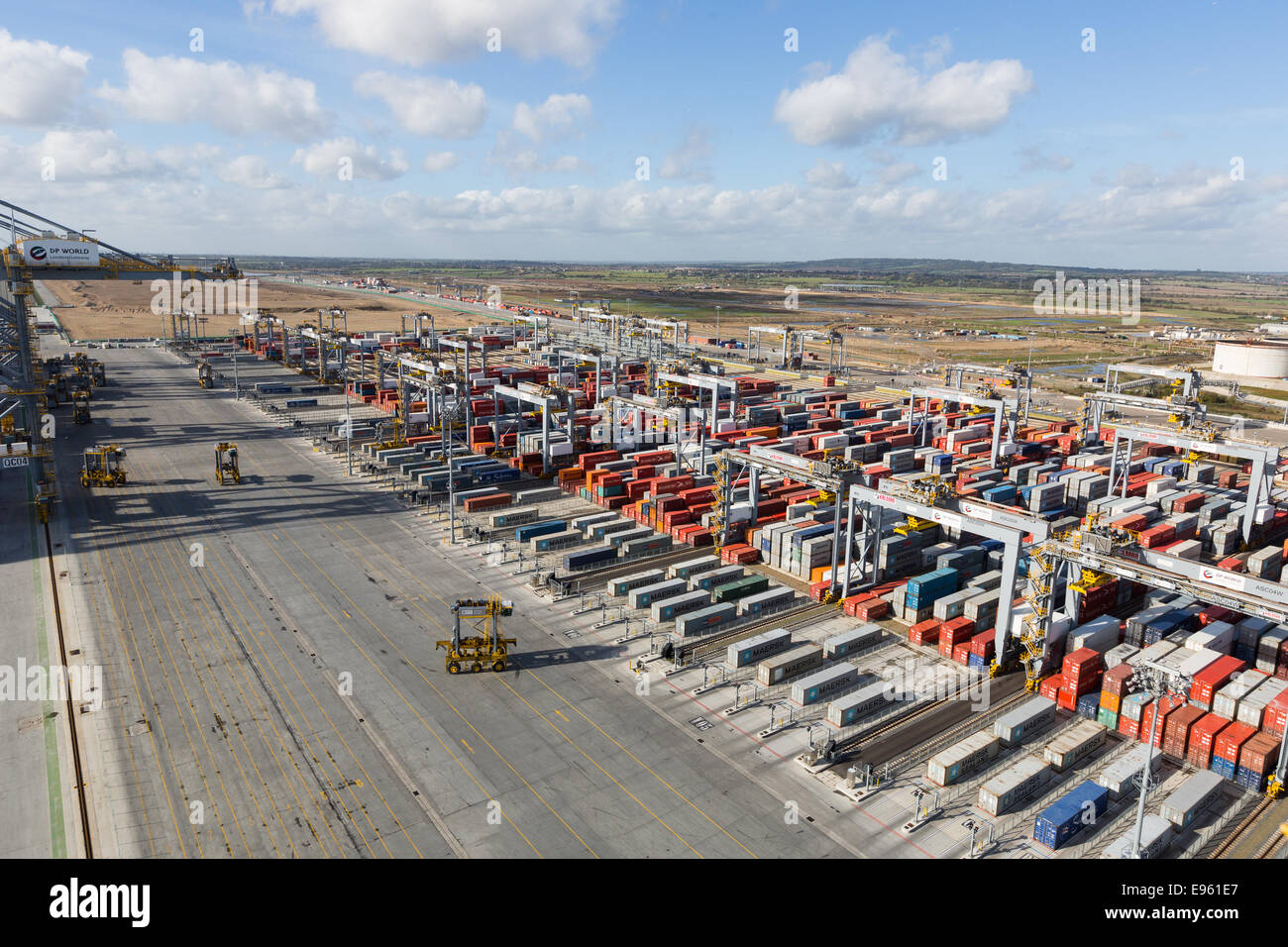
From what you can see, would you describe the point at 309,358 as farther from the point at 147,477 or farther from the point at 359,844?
Answer: the point at 359,844

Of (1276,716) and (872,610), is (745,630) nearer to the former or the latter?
(872,610)

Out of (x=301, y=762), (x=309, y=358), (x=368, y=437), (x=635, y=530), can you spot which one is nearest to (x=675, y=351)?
(x=368, y=437)

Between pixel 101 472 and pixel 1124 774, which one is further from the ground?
pixel 101 472

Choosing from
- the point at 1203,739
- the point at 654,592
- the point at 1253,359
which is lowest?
the point at 1203,739

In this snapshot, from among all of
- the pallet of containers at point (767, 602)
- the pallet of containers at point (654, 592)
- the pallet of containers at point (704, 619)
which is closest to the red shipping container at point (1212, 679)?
the pallet of containers at point (767, 602)

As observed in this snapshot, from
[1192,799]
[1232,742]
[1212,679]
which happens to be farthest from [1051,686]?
[1192,799]

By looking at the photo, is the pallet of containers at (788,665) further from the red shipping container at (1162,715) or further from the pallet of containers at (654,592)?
the red shipping container at (1162,715)
